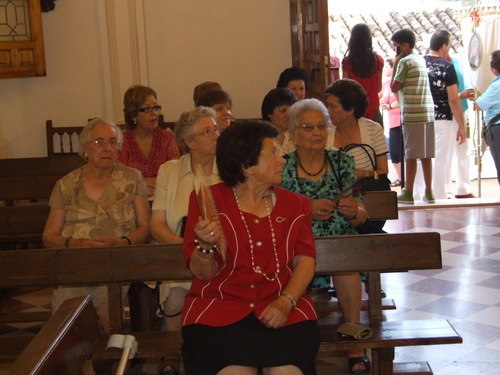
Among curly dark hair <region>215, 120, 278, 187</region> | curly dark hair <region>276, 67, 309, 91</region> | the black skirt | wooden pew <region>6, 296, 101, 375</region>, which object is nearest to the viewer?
wooden pew <region>6, 296, 101, 375</region>

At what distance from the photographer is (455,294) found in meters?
5.97

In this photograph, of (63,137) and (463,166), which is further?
(463,166)

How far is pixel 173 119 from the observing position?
349 inches

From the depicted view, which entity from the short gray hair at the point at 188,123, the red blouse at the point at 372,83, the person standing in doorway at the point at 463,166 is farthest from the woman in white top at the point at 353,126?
the person standing in doorway at the point at 463,166

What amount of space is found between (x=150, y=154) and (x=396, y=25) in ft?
35.7

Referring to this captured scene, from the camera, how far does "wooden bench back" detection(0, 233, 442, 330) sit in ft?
12.6

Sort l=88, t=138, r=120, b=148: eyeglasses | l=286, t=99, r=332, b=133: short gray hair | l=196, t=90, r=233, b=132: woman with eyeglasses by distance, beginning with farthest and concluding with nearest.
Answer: l=196, t=90, r=233, b=132: woman with eyeglasses → l=88, t=138, r=120, b=148: eyeglasses → l=286, t=99, r=332, b=133: short gray hair

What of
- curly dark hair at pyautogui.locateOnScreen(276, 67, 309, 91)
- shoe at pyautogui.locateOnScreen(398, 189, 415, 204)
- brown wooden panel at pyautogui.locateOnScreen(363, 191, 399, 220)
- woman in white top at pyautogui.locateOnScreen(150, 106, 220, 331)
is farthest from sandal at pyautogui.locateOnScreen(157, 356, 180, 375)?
shoe at pyautogui.locateOnScreen(398, 189, 415, 204)

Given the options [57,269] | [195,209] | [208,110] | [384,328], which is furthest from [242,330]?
[208,110]

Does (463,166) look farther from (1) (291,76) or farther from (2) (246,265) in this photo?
(2) (246,265)

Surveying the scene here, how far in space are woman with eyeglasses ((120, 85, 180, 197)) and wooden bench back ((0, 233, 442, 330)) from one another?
2.00 meters

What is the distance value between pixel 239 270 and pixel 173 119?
18.5 feet

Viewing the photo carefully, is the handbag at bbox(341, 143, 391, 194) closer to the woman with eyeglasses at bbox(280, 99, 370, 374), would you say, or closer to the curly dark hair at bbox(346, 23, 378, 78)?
the woman with eyeglasses at bbox(280, 99, 370, 374)

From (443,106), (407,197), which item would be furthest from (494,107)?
(407,197)
